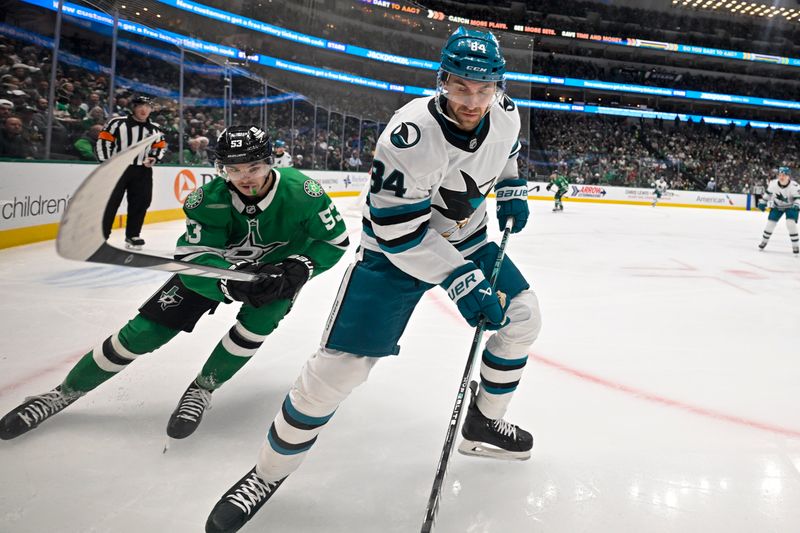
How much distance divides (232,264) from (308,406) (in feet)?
2.24

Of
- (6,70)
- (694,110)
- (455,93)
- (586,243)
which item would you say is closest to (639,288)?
(586,243)

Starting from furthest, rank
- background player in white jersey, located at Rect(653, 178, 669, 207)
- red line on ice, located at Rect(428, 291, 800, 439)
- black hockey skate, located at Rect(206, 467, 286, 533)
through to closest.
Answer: background player in white jersey, located at Rect(653, 178, 669, 207) → red line on ice, located at Rect(428, 291, 800, 439) → black hockey skate, located at Rect(206, 467, 286, 533)

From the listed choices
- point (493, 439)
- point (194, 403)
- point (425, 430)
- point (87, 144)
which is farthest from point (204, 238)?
point (87, 144)

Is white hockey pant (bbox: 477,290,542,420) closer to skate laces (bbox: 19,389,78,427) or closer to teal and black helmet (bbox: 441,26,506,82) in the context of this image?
teal and black helmet (bbox: 441,26,506,82)

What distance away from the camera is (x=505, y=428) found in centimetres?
177

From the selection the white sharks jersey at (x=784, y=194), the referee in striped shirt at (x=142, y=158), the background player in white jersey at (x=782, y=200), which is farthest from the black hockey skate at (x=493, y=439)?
the white sharks jersey at (x=784, y=194)

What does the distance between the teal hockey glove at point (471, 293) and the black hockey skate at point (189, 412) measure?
0.94 m

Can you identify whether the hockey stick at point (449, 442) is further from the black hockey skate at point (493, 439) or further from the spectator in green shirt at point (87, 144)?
the spectator in green shirt at point (87, 144)

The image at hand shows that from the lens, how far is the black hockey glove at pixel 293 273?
1.76 m

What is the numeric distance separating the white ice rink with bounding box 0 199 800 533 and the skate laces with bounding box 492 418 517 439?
0.29 feet

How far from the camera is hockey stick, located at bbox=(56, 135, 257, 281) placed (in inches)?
44.9

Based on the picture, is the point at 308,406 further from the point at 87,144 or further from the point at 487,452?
the point at 87,144

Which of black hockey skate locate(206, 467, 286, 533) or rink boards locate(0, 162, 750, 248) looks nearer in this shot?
black hockey skate locate(206, 467, 286, 533)

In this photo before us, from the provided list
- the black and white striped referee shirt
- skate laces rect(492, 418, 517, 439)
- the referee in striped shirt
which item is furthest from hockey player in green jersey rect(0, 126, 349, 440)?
the black and white striped referee shirt
